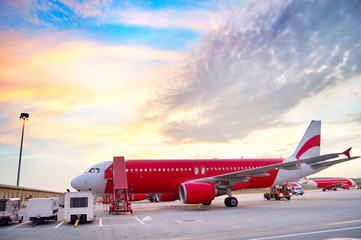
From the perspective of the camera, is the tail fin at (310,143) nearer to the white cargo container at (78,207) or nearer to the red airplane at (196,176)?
the red airplane at (196,176)

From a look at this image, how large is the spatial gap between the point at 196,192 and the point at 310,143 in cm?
1535

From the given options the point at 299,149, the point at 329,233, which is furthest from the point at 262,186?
the point at 329,233

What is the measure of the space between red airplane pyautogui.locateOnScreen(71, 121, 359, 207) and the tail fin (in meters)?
1.73

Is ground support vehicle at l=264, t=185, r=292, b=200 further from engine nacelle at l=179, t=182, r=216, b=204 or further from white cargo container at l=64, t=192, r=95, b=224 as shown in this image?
white cargo container at l=64, t=192, r=95, b=224

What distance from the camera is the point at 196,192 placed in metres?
20.0

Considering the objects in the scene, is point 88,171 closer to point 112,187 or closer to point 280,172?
point 112,187

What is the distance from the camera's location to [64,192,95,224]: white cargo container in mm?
14461

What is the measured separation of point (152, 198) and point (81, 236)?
1130 inches

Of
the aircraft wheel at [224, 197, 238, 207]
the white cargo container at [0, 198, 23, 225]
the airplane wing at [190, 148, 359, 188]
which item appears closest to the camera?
the white cargo container at [0, 198, 23, 225]

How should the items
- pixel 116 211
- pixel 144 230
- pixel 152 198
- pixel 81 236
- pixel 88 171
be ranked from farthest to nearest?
1. pixel 152 198
2. pixel 88 171
3. pixel 116 211
4. pixel 144 230
5. pixel 81 236

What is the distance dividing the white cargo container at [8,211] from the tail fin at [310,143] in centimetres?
2459

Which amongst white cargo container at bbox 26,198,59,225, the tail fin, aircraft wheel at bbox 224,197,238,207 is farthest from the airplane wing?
white cargo container at bbox 26,198,59,225

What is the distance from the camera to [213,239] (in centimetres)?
880

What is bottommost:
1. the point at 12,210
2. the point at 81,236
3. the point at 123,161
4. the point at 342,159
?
the point at 81,236
